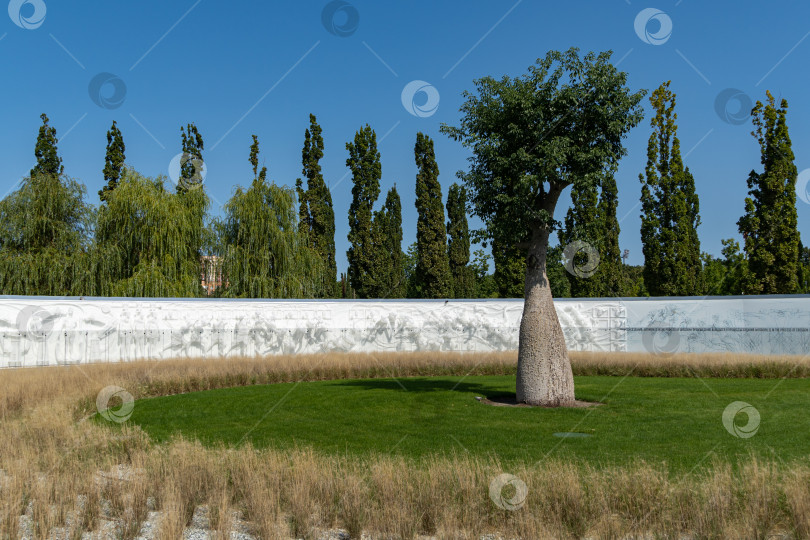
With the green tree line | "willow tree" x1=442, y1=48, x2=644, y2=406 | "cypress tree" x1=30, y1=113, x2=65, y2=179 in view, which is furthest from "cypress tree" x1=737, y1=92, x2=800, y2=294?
"cypress tree" x1=30, y1=113, x2=65, y2=179

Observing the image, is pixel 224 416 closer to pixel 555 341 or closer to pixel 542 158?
pixel 555 341

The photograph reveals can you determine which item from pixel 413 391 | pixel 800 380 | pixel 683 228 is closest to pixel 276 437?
pixel 413 391

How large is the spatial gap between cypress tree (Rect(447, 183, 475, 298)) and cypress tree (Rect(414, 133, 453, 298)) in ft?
10.3

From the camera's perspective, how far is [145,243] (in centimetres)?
2978

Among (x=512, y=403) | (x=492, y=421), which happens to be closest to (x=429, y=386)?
(x=512, y=403)

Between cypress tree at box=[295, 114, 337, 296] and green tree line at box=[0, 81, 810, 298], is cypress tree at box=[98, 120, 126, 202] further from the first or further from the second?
cypress tree at box=[295, 114, 337, 296]

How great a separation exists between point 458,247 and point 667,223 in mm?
19049

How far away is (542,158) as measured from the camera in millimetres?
14422

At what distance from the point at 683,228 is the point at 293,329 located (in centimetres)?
2334

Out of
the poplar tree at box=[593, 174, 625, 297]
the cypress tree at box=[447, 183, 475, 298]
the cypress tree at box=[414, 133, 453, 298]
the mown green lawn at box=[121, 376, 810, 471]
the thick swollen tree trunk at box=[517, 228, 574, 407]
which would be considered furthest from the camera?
the cypress tree at box=[447, 183, 475, 298]

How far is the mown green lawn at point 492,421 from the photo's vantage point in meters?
9.72

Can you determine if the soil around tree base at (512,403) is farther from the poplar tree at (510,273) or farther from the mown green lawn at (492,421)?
the poplar tree at (510,273)

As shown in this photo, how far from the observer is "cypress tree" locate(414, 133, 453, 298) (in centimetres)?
4756

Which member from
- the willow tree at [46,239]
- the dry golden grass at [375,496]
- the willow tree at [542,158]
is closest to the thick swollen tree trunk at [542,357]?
the willow tree at [542,158]
